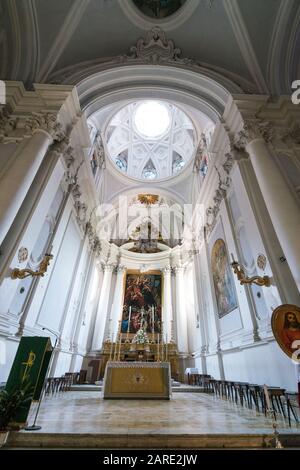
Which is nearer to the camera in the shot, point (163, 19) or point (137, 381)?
point (137, 381)

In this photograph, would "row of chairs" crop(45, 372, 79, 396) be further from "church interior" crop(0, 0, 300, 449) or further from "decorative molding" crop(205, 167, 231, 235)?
"decorative molding" crop(205, 167, 231, 235)

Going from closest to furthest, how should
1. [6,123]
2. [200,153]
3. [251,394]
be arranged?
[251,394] < [6,123] < [200,153]

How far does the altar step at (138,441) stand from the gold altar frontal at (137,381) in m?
3.97

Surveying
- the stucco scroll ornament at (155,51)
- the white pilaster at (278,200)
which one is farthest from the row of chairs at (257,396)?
the stucco scroll ornament at (155,51)

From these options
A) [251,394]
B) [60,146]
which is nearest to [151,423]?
[251,394]

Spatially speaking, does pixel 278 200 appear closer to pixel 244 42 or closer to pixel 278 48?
pixel 278 48

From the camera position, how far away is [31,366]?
353 cm

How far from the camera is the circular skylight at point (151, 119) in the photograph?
632 inches

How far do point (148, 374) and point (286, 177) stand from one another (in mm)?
6584

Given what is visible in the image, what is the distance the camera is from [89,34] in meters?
8.48

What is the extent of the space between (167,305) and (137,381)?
869 centimetres

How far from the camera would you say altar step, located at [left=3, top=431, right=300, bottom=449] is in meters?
2.67

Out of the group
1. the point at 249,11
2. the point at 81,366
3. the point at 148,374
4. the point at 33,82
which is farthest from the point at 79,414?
the point at 249,11

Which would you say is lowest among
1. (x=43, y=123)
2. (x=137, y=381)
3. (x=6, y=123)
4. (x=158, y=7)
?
(x=137, y=381)
